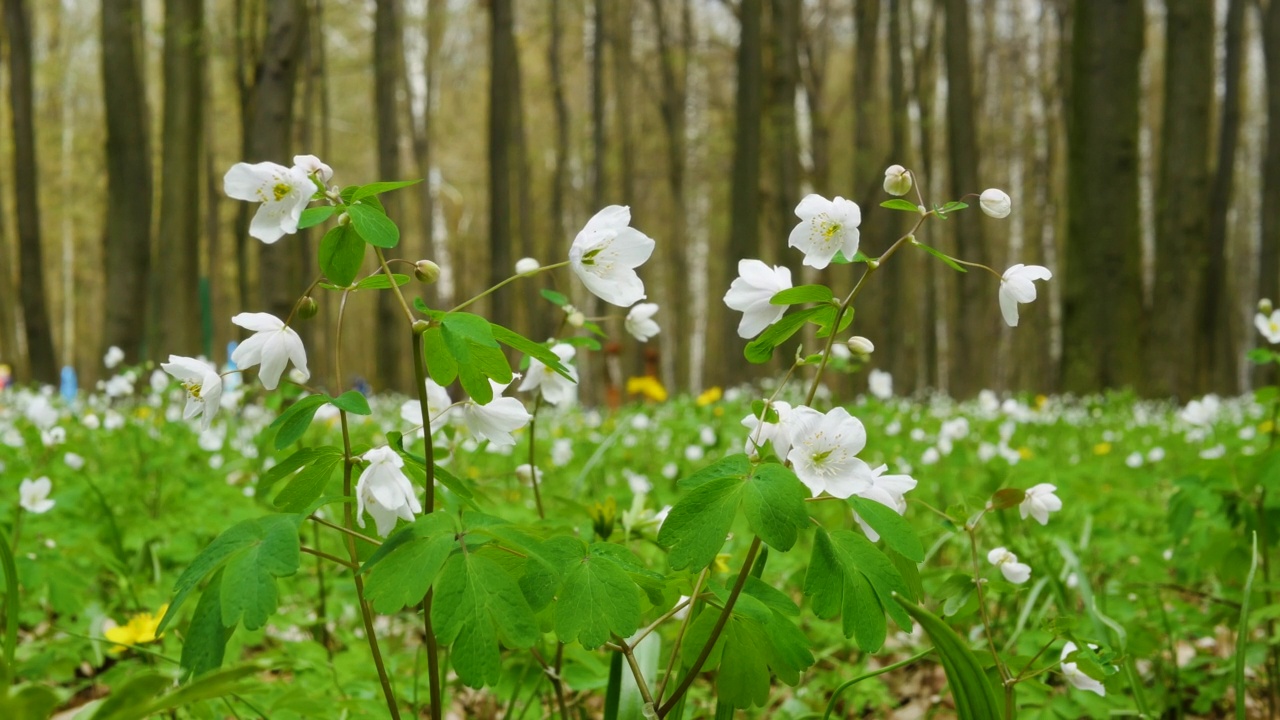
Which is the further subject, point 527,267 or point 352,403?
point 527,267

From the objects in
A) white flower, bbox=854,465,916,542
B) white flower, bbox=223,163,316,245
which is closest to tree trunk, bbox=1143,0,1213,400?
white flower, bbox=854,465,916,542

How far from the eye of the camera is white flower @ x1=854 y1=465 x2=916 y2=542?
1.10m

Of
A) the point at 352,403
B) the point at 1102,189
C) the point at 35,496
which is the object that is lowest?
the point at 35,496

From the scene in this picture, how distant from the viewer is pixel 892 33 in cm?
1498

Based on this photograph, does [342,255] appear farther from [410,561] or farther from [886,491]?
[886,491]

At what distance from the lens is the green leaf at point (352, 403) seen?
38.0 inches

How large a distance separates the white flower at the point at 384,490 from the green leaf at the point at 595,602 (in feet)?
0.70

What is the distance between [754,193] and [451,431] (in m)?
10.2

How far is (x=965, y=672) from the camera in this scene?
1093mm

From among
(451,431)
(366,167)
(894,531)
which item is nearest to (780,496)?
(894,531)

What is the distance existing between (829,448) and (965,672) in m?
0.31

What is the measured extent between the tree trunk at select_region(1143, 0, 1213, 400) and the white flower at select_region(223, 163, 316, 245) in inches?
435

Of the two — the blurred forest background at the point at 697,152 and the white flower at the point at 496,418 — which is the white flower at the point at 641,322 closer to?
the white flower at the point at 496,418

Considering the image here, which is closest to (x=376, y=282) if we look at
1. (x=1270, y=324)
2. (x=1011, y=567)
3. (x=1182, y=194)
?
(x=1011, y=567)
